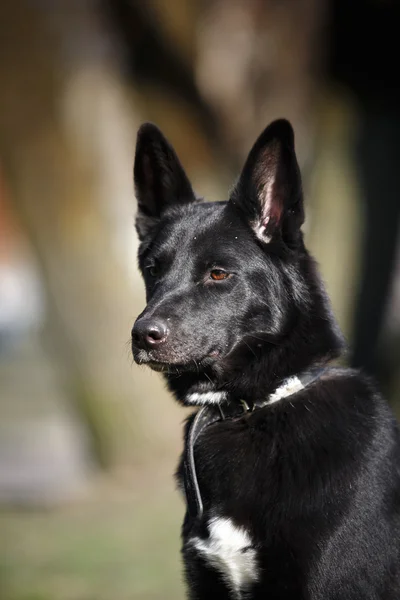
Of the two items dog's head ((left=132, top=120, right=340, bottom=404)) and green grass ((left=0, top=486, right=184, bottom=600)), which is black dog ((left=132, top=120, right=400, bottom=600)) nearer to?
dog's head ((left=132, top=120, right=340, bottom=404))

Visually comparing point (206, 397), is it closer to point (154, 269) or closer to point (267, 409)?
point (267, 409)

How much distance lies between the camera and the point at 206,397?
3572 millimetres

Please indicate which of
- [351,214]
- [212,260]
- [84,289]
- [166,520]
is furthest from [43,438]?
[212,260]

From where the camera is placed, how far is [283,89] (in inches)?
334

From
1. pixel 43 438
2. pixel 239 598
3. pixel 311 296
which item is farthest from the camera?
pixel 43 438

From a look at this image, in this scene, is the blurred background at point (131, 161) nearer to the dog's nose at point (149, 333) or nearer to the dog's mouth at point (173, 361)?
the dog's mouth at point (173, 361)

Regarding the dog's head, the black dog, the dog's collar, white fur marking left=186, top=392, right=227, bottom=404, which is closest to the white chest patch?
the black dog

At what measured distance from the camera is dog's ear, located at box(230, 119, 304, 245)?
3.38 meters

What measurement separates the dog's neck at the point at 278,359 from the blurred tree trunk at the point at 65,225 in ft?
15.4

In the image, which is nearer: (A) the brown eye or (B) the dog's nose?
(B) the dog's nose

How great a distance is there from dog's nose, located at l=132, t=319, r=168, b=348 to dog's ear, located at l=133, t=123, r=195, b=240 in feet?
2.53

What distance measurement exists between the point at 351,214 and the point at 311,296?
564cm

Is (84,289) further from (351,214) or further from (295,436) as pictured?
(295,436)

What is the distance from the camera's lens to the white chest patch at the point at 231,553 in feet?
10.3
